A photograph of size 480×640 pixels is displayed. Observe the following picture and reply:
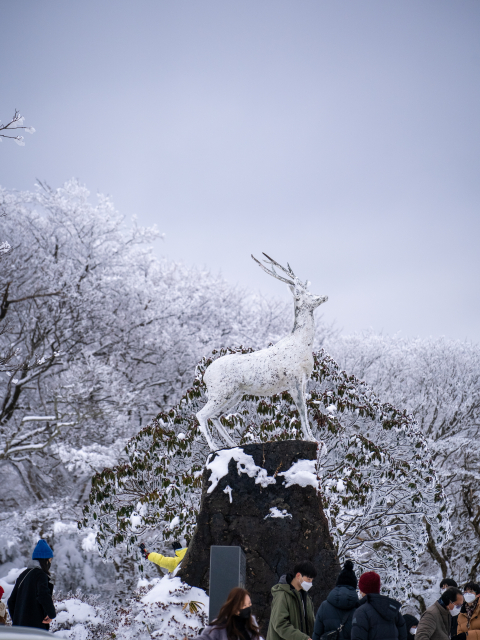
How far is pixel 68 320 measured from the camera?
17.1 meters

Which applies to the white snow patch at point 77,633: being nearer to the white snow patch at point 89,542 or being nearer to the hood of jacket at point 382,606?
the white snow patch at point 89,542

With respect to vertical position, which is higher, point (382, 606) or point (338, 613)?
point (382, 606)

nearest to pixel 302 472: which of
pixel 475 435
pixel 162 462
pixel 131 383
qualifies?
pixel 162 462

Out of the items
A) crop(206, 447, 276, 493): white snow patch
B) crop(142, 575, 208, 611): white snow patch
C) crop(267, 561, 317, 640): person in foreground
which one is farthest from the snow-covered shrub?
crop(267, 561, 317, 640): person in foreground

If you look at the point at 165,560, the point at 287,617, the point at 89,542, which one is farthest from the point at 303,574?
the point at 89,542

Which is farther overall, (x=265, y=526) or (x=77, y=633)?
(x=77, y=633)

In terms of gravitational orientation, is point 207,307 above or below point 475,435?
above

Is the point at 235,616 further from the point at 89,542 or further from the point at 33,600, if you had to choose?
the point at 89,542

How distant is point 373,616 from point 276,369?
3607 mm

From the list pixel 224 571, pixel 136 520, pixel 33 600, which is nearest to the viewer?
pixel 33 600

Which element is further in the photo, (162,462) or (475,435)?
(475,435)

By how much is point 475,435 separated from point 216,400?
13508mm

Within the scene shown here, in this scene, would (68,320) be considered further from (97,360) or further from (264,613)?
(264,613)

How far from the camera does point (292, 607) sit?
14.1ft
